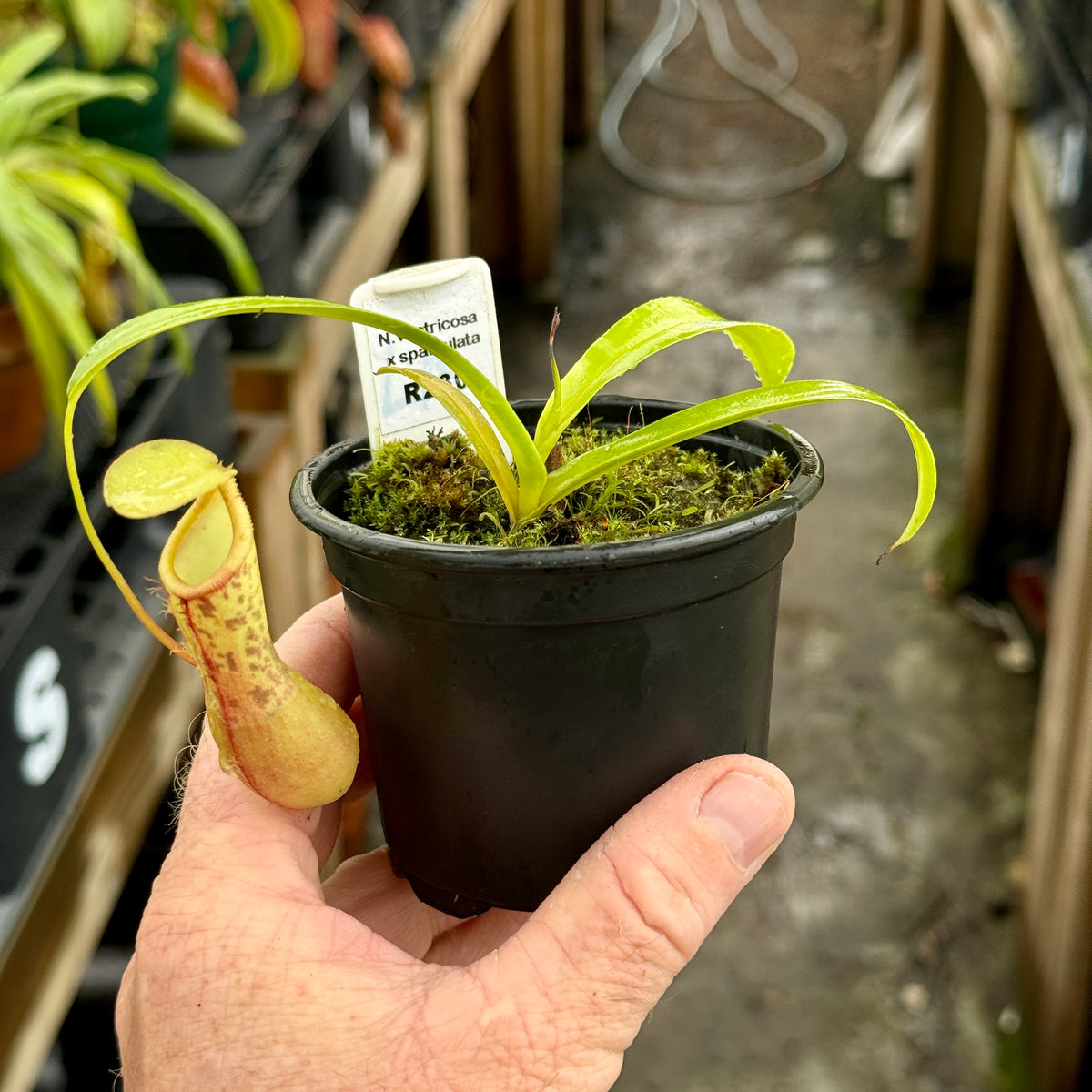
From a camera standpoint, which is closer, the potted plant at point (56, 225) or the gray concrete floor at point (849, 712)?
the potted plant at point (56, 225)

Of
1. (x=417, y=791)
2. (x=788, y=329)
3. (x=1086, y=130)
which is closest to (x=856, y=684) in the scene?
(x=1086, y=130)

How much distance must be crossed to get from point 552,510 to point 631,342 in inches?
4.0

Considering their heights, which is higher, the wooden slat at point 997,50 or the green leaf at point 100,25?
the green leaf at point 100,25

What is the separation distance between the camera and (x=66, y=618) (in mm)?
1001

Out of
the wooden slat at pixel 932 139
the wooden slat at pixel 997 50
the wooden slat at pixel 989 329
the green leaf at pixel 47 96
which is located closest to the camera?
the green leaf at pixel 47 96

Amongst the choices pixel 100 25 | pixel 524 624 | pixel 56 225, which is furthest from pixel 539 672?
pixel 100 25

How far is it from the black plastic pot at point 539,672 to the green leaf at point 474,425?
0.24 feet

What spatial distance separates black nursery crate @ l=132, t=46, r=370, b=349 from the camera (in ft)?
4.94

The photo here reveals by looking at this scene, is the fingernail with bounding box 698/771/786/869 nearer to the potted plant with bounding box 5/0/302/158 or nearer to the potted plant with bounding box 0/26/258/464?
the potted plant with bounding box 0/26/258/464

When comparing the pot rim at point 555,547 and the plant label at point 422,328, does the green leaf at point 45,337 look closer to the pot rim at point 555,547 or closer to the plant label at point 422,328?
the plant label at point 422,328

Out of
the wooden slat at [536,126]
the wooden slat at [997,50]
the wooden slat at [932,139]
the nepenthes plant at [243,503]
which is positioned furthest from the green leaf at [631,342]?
the wooden slat at [536,126]

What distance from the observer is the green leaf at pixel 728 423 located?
0.57 metres

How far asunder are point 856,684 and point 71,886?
1.80 meters

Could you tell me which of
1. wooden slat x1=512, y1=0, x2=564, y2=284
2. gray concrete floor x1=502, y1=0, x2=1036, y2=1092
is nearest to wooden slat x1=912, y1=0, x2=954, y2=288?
gray concrete floor x1=502, y1=0, x2=1036, y2=1092
